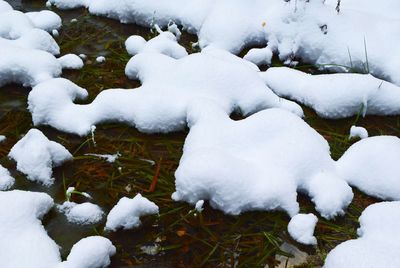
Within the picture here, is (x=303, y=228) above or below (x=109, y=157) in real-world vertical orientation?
above

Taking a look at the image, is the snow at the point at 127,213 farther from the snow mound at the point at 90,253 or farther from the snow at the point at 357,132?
the snow at the point at 357,132

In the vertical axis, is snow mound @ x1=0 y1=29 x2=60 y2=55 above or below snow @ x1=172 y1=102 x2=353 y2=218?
below

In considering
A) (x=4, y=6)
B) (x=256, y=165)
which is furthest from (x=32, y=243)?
(x=4, y=6)

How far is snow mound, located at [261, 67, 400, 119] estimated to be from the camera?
2566mm

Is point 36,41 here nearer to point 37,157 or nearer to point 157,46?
point 157,46

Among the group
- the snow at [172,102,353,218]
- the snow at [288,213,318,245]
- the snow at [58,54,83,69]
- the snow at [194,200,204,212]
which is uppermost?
the snow at [172,102,353,218]

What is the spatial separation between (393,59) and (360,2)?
2.73ft

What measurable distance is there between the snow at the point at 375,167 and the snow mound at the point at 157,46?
1.39 meters

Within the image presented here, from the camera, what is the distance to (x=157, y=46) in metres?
2.97

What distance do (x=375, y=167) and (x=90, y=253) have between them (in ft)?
4.55

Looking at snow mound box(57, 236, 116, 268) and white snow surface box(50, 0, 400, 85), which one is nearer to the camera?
snow mound box(57, 236, 116, 268)

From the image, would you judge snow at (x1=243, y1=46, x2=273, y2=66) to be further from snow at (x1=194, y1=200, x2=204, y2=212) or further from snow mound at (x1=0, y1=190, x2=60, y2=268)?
snow mound at (x1=0, y1=190, x2=60, y2=268)

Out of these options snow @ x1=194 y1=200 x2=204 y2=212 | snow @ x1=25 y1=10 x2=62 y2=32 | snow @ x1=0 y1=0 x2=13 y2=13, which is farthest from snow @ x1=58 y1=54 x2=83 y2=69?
snow @ x1=194 y1=200 x2=204 y2=212

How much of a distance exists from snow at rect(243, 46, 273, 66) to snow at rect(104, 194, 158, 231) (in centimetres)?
152
